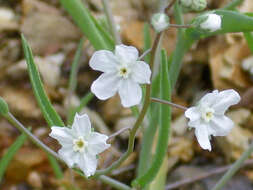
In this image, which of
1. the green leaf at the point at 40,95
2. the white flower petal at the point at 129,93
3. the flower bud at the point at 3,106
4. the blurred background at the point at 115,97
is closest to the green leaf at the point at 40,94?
the green leaf at the point at 40,95

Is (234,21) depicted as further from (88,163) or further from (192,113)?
(88,163)

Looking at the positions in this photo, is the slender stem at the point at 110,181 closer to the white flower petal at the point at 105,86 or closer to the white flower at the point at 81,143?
the white flower at the point at 81,143

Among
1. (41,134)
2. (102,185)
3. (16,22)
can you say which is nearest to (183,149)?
(102,185)

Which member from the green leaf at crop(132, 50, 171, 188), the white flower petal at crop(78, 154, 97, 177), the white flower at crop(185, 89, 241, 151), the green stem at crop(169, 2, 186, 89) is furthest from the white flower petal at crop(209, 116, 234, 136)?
the green stem at crop(169, 2, 186, 89)

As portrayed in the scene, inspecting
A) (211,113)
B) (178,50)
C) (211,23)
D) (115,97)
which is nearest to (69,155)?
(211,113)

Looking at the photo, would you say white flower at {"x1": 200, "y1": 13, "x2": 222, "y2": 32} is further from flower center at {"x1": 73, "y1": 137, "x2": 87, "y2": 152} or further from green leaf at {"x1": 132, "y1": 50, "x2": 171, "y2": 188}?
flower center at {"x1": 73, "y1": 137, "x2": 87, "y2": 152}
